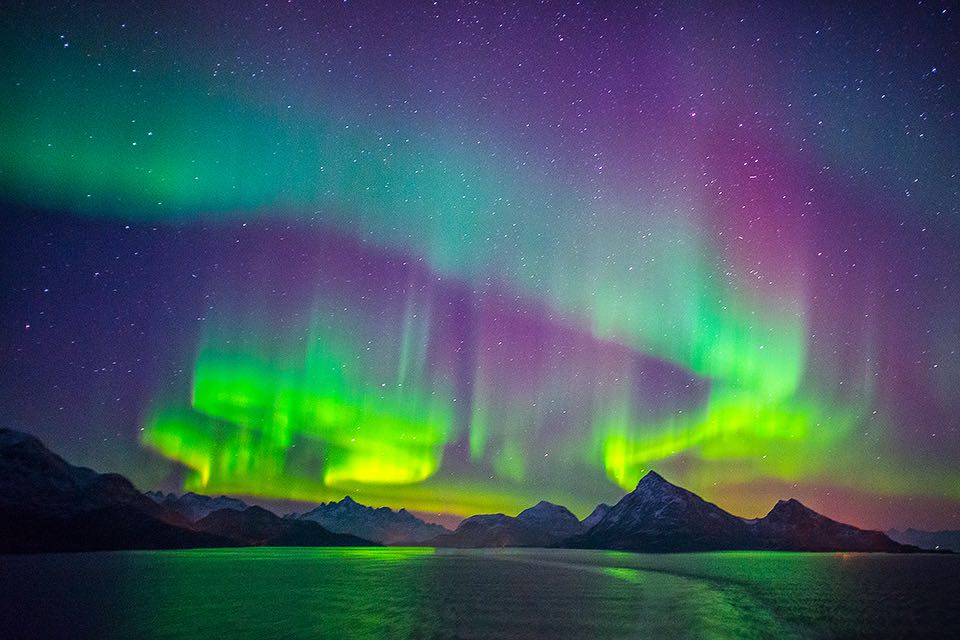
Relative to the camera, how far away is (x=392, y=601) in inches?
2653

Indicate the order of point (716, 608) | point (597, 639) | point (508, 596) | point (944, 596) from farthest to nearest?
point (944, 596) < point (508, 596) < point (716, 608) < point (597, 639)

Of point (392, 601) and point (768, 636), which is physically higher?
point (768, 636)

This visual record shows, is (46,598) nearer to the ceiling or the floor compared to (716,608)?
nearer to the floor

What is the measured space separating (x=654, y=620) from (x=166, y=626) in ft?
137

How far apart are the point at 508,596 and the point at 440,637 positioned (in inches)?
1339

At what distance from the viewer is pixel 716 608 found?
63656 millimetres

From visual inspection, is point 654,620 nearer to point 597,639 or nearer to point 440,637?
point 597,639

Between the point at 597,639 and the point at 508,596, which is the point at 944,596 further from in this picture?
the point at 597,639

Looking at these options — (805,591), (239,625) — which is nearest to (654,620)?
(239,625)

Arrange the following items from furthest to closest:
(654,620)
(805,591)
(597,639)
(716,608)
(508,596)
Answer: (805,591) < (508,596) < (716,608) < (654,620) < (597,639)

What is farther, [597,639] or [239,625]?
[239,625]

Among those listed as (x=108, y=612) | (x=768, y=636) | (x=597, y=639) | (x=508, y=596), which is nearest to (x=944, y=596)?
(x=768, y=636)

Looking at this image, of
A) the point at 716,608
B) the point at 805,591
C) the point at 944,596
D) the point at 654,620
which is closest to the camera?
the point at 654,620

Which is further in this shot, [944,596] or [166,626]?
[944,596]
